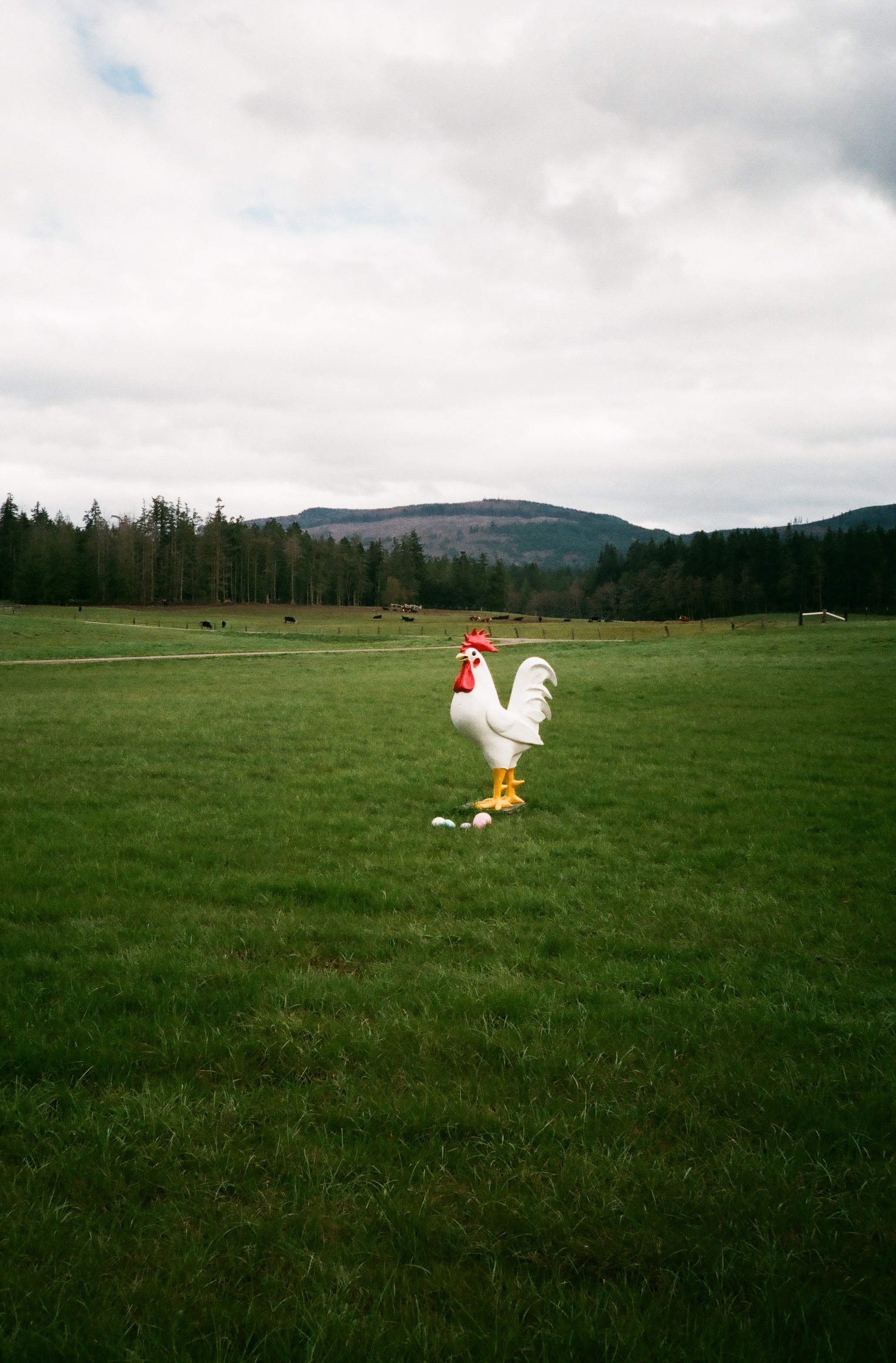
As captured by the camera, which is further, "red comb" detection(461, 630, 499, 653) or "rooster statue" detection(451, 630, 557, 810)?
"red comb" detection(461, 630, 499, 653)

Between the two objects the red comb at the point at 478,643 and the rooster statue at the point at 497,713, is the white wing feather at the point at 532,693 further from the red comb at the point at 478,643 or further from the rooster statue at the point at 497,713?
the red comb at the point at 478,643

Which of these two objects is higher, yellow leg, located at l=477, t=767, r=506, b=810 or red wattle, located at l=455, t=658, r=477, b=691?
red wattle, located at l=455, t=658, r=477, b=691

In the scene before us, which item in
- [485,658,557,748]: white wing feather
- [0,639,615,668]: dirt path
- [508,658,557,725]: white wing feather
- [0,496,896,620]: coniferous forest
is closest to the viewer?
[485,658,557,748]: white wing feather

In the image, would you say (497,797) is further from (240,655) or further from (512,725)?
(240,655)

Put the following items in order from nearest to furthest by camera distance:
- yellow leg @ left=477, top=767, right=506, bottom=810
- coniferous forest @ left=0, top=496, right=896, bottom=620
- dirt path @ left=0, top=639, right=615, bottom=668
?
yellow leg @ left=477, top=767, right=506, bottom=810 → dirt path @ left=0, top=639, right=615, bottom=668 → coniferous forest @ left=0, top=496, right=896, bottom=620

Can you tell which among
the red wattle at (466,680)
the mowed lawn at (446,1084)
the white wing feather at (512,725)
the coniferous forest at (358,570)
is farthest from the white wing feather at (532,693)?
the coniferous forest at (358,570)

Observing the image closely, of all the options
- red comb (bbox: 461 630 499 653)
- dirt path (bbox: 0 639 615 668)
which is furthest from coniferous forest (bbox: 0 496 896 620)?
red comb (bbox: 461 630 499 653)

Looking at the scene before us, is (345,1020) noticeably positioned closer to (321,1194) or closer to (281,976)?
(281,976)

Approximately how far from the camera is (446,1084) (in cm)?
466

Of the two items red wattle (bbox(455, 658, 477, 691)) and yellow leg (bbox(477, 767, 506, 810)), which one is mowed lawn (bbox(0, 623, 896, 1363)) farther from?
red wattle (bbox(455, 658, 477, 691))

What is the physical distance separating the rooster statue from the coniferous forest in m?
109

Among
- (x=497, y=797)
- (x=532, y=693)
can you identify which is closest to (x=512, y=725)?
(x=532, y=693)

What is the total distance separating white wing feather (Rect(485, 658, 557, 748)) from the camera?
36.7 ft

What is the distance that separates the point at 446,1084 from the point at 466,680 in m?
6.75
